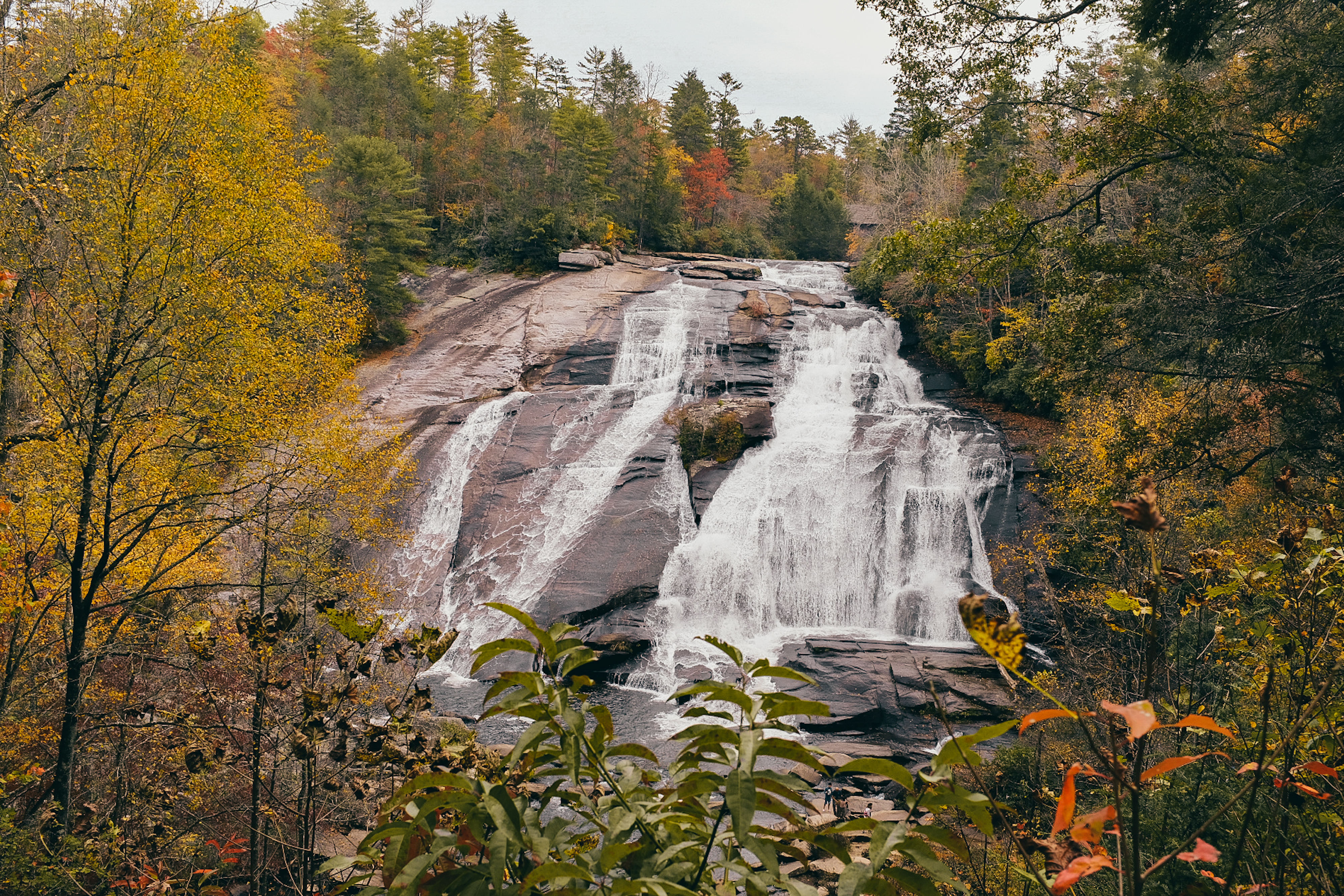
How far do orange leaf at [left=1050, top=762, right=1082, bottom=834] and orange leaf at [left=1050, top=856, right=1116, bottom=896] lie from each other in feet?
0.13

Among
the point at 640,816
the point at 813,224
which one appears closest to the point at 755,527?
the point at 640,816

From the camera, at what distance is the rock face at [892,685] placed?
1222 cm

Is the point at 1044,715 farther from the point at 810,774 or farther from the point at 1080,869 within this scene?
the point at 810,774

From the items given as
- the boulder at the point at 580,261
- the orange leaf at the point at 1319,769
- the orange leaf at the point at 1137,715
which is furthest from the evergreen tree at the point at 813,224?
the orange leaf at the point at 1137,715

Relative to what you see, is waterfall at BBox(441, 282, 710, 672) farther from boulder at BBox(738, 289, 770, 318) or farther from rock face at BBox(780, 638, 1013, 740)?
rock face at BBox(780, 638, 1013, 740)

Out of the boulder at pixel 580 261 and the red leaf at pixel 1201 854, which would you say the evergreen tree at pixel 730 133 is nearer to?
the boulder at pixel 580 261

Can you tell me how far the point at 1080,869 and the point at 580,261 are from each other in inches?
1159

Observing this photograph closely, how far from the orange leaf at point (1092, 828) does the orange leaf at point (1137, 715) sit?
8.0 inches

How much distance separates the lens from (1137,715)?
0.82 meters

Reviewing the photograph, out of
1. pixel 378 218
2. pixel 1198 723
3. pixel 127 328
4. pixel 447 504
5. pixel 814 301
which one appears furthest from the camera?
pixel 814 301

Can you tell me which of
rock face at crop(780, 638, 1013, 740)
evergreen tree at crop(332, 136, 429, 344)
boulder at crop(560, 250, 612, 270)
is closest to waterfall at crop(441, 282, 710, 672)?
rock face at crop(780, 638, 1013, 740)

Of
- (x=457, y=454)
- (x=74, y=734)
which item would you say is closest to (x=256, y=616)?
(x=74, y=734)

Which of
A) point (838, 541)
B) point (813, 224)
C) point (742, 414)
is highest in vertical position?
point (813, 224)

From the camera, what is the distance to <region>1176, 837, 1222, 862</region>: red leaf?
0.78m
